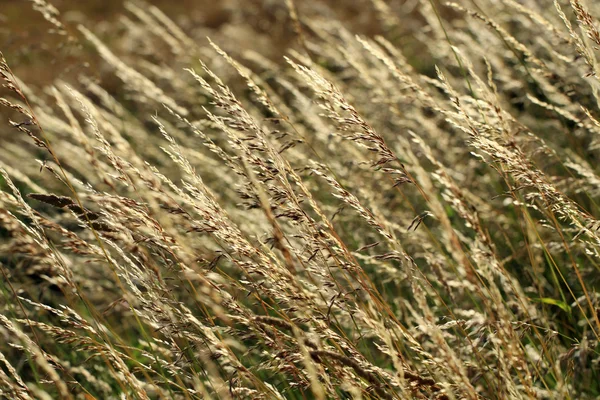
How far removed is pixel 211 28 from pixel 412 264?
1273cm

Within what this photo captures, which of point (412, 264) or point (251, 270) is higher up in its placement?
point (412, 264)

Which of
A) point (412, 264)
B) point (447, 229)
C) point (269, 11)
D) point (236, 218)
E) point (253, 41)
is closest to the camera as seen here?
point (447, 229)

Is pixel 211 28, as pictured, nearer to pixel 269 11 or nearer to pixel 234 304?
pixel 269 11

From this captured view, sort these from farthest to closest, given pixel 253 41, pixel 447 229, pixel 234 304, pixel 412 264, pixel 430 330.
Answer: pixel 253 41 → pixel 412 264 → pixel 234 304 → pixel 430 330 → pixel 447 229

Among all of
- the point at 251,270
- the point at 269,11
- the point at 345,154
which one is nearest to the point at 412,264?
the point at 251,270

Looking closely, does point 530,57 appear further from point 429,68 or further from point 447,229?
point 429,68

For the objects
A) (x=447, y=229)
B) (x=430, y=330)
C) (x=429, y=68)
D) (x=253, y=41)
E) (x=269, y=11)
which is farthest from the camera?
(x=269, y=11)

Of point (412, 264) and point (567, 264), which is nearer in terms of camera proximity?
point (412, 264)

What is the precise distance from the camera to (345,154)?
3920mm

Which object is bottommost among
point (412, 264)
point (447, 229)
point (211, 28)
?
point (211, 28)

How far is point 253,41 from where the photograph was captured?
9.24 metres

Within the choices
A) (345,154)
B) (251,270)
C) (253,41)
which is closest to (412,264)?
(251,270)

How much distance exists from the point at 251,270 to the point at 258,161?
298 mm

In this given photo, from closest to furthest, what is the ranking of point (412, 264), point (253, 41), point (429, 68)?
1. point (412, 264)
2. point (429, 68)
3. point (253, 41)
